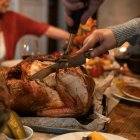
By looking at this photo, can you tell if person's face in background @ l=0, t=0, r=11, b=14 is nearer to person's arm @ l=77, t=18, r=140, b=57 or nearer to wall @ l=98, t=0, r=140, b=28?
person's arm @ l=77, t=18, r=140, b=57

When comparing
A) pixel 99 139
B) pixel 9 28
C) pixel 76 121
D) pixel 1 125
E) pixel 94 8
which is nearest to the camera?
pixel 1 125

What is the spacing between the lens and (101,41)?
1.14 m

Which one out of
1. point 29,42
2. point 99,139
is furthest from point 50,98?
point 29,42

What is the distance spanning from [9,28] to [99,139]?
179 centimetres

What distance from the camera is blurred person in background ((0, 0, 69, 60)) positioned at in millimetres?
2307

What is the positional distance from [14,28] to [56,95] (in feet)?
5.08

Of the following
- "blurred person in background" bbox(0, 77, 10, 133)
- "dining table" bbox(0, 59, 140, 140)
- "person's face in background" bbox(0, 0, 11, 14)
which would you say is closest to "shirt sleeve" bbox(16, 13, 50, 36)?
"person's face in background" bbox(0, 0, 11, 14)

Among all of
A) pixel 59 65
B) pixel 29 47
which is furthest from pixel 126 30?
pixel 29 47

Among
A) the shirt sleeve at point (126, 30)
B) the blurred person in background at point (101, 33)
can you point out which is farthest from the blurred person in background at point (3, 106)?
the shirt sleeve at point (126, 30)

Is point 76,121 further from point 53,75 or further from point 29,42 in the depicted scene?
point 29,42

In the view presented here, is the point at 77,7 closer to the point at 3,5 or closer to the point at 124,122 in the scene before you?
the point at 124,122

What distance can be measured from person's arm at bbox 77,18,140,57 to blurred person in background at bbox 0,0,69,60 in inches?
47.3

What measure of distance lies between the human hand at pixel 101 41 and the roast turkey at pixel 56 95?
17cm

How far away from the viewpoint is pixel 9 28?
240 centimetres
